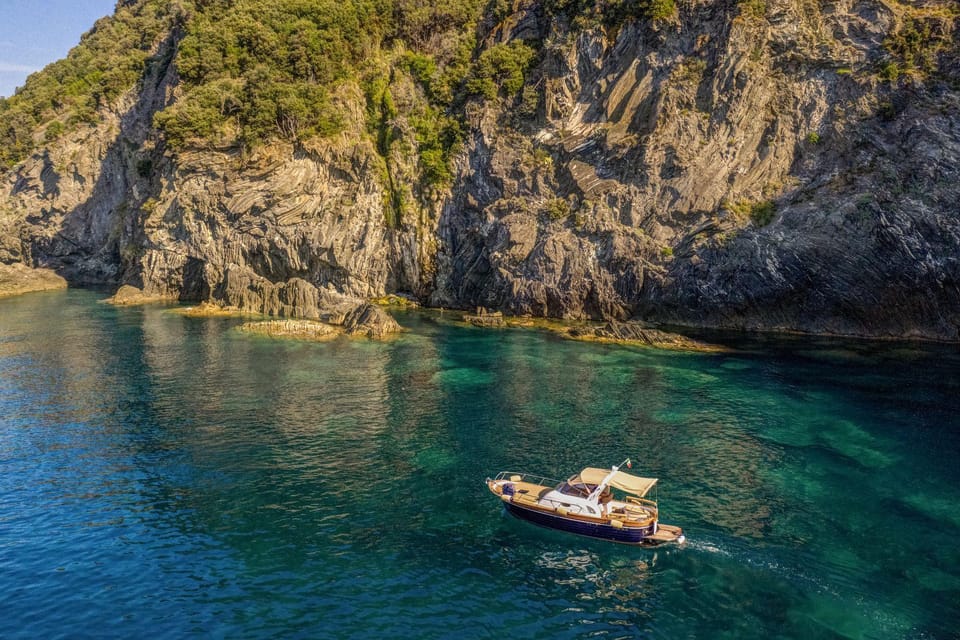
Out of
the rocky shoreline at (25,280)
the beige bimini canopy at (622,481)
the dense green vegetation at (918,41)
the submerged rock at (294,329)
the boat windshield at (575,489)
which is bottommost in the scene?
the boat windshield at (575,489)

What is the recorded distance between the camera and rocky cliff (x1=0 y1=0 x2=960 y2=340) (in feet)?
206

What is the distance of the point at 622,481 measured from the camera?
96.7ft

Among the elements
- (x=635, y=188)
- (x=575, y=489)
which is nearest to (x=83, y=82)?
(x=635, y=188)

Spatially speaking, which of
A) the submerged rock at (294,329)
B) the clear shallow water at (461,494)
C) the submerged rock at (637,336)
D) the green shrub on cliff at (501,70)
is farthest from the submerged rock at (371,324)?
the green shrub on cliff at (501,70)

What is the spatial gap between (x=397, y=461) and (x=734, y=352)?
1520 inches

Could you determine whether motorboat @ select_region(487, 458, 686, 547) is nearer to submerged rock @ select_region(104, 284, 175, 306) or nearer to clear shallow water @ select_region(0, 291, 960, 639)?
clear shallow water @ select_region(0, 291, 960, 639)

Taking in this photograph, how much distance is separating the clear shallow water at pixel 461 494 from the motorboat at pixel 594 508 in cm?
75

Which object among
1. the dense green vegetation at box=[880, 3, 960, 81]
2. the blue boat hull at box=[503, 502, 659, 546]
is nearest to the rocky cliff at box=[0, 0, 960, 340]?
the dense green vegetation at box=[880, 3, 960, 81]

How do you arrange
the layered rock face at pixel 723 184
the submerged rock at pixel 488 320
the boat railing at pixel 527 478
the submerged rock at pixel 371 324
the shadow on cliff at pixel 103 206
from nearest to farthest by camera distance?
the boat railing at pixel 527 478
the layered rock face at pixel 723 184
the submerged rock at pixel 371 324
the submerged rock at pixel 488 320
the shadow on cliff at pixel 103 206

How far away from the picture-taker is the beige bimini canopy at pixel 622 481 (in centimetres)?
2902

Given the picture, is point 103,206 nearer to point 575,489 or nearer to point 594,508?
point 575,489

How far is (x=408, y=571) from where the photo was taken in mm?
24641

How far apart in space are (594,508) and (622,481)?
2604mm

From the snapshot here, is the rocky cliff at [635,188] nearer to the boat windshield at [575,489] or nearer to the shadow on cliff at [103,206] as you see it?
the shadow on cliff at [103,206]
